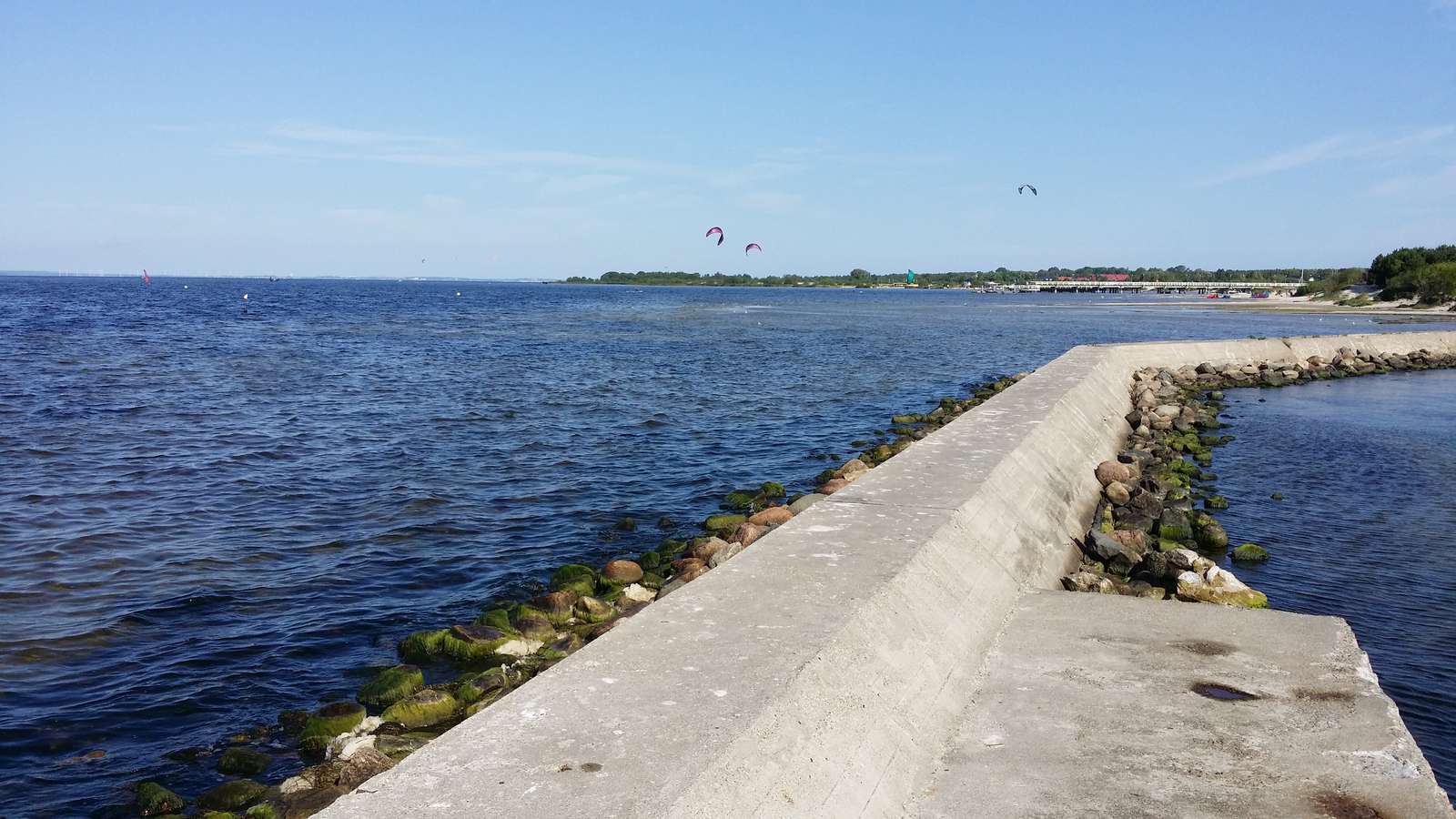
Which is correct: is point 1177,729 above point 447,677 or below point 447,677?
above

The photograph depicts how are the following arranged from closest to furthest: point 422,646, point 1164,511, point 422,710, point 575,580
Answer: point 422,710, point 422,646, point 575,580, point 1164,511

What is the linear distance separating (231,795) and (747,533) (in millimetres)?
5224

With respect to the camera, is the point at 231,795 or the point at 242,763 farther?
the point at 242,763

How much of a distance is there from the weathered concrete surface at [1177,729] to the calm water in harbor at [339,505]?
1.21 metres

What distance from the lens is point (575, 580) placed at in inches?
375

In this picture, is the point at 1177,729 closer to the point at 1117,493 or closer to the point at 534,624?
the point at 534,624

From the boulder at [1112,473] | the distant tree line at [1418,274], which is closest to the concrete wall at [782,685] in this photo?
the boulder at [1112,473]

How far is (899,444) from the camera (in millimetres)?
16469

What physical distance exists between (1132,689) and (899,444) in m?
10.5

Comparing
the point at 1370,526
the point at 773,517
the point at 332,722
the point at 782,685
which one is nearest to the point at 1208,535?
the point at 1370,526

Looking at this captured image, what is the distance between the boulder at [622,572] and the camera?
31.7 feet

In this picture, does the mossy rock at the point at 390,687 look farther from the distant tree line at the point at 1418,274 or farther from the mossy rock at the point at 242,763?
the distant tree line at the point at 1418,274

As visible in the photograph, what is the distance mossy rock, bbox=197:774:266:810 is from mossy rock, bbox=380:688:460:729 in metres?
0.93

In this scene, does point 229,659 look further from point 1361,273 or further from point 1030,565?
point 1361,273
